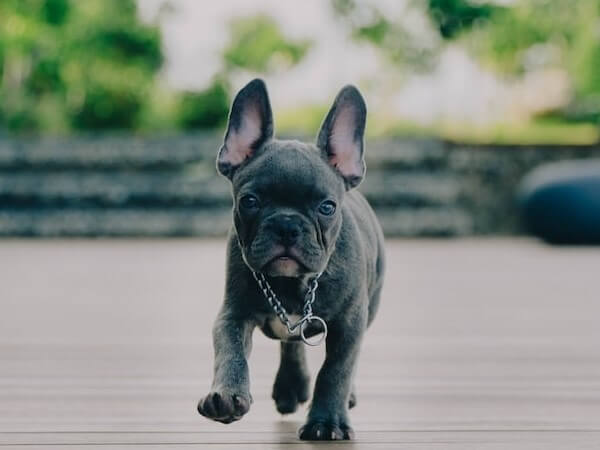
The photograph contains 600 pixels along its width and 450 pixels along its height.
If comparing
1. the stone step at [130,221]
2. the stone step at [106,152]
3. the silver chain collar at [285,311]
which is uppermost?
the silver chain collar at [285,311]

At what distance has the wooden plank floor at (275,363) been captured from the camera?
5.85ft

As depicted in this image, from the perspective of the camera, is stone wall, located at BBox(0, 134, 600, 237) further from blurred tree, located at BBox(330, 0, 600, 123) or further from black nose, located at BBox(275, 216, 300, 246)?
black nose, located at BBox(275, 216, 300, 246)

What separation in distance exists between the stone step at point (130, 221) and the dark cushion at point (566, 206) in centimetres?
152

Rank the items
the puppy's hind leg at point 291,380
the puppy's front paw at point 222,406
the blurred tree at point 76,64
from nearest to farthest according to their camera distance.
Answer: the puppy's front paw at point 222,406 < the puppy's hind leg at point 291,380 < the blurred tree at point 76,64

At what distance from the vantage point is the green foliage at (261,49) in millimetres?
10609

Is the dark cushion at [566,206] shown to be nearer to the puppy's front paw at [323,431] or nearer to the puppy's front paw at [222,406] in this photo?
the puppy's front paw at [323,431]

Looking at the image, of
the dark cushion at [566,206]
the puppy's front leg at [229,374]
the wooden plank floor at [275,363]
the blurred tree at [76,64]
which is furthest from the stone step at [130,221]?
the puppy's front leg at [229,374]

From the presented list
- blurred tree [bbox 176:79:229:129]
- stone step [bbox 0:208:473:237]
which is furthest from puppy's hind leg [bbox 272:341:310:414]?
blurred tree [bbox 176:79:229:129]

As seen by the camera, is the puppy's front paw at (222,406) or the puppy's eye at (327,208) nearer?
the puppy's front paw at (222,406)

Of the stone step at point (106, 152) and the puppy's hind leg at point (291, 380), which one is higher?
the puppy's hind leg at point (291, 380)

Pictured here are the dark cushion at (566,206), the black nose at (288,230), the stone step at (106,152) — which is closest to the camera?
the black nose at (288,230)

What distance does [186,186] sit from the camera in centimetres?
1010

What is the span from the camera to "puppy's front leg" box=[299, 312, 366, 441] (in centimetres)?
169

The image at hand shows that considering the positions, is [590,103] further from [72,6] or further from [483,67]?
[72,6]
